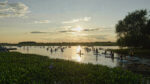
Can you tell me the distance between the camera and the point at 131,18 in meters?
65.1

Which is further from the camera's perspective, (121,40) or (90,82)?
(121,40)

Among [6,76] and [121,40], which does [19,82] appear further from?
[121,40]

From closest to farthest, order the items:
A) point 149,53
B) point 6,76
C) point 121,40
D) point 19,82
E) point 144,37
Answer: point 19,82 → point 6,76 → point 149,53 → point 144,37 → point 121,40

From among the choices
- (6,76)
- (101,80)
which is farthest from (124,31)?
(6,76)

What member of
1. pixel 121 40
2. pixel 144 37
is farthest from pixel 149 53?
pixel 121 40

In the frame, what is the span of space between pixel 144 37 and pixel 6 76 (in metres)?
59.4

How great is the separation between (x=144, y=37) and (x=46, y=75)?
182 ft

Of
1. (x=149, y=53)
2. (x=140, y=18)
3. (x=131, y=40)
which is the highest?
(x=140, y=18)

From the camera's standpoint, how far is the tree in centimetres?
6191

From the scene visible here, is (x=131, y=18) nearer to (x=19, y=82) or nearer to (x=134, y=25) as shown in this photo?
(x=134, y=25)

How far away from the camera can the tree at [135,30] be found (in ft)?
203

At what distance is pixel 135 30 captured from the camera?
6331 centimetres

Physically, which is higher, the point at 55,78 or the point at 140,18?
the point at 140,18

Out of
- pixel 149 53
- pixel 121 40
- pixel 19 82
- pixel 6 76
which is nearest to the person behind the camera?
pixel 19 82
